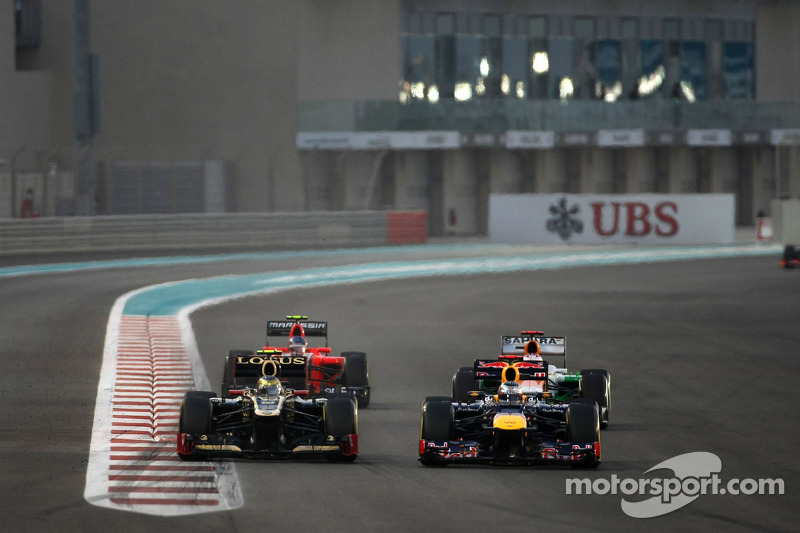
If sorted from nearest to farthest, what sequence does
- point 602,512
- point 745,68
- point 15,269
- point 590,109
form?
1. point 602,512
2. point 15,269
3. point 590,109
4. point 745,68

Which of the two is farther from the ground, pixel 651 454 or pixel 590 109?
pixel 590 109

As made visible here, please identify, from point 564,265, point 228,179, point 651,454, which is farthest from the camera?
point 228,179

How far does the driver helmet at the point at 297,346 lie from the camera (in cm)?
1481

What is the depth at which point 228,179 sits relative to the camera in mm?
47344

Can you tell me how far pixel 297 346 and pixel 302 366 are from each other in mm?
1263

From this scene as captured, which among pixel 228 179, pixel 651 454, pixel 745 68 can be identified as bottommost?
pixel 651 454

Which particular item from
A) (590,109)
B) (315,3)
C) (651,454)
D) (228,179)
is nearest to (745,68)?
(590,109)

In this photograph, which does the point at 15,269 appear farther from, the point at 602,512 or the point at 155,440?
the point at 602,512

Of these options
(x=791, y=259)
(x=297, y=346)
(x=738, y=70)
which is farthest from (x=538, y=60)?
(x=297, y=346)

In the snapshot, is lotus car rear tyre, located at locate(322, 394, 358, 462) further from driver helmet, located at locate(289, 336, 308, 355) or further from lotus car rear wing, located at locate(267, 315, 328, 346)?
lotus car rear wing, located at locate(267, 315, 328, 346)

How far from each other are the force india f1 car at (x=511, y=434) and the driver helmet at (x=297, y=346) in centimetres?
316

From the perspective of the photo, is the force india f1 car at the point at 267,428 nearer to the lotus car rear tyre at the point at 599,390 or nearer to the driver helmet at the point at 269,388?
the driver helmet at the point at 269,388

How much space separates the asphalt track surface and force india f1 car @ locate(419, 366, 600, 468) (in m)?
0.15

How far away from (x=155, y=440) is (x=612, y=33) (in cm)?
4540
